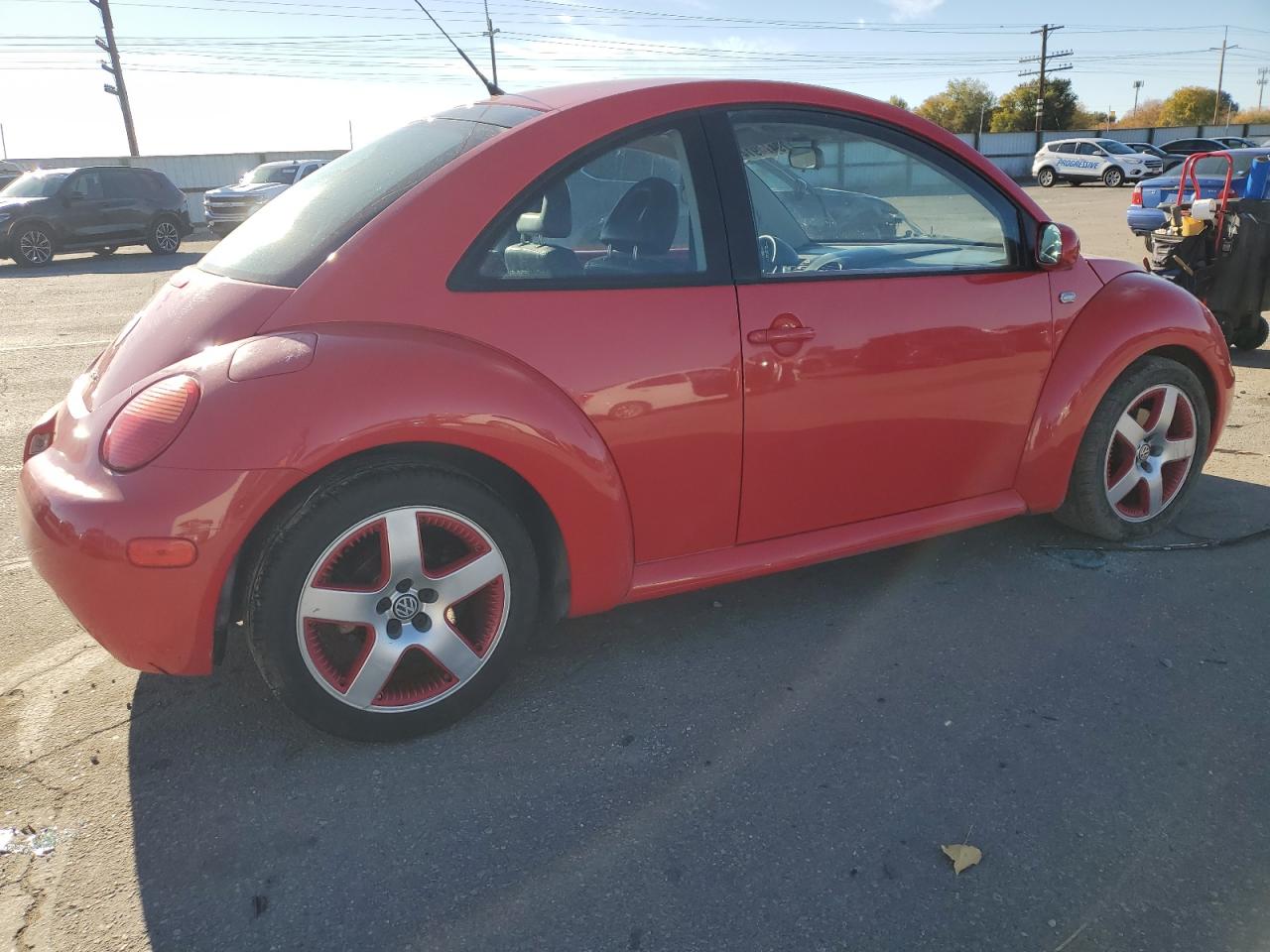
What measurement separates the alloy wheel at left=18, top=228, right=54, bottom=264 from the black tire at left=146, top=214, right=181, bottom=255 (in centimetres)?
187

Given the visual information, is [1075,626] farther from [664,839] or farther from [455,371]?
[455,371]

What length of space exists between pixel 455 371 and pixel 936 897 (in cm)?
165

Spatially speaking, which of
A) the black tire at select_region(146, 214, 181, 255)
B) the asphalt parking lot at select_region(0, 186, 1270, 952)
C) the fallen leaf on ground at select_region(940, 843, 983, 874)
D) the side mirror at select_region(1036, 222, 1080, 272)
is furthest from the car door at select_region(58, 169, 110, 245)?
the fallen leaf on ground at select_region(940, 843, 983, 874)

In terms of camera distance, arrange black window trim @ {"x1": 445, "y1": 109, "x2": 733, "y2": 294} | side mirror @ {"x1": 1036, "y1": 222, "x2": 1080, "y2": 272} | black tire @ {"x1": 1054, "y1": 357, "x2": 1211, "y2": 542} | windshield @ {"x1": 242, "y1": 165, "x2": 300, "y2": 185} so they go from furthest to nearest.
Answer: windshield @ {"x1": 242, "y1": 165, "x2": 300, "y2": 185}, black tire @ {"x1": 1054, "y1": 357, "x2": 1211, "y2": 542}, side mirror @ {"x1": 1036, "y1": 222, "x2": 1080, "y2": 272}, black window trim @ {"x1": 445, "y1": 109, "x2": 733, "y2": 294}

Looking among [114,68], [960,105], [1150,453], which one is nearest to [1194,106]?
[960,105]

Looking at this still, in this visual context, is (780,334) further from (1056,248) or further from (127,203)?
(127,203)

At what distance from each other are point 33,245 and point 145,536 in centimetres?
1752

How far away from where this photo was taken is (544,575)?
9.43 feet

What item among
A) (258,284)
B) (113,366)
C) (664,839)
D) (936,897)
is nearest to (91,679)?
(113,366)

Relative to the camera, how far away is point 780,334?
9.45 ft

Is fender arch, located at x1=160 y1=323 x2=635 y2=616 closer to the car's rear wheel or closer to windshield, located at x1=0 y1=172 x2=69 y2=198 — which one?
the car's rear wheel

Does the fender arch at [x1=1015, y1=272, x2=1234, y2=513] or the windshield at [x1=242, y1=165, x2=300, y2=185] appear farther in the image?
the windshield at [x1=242, y1=165, x2=300, y2=185]

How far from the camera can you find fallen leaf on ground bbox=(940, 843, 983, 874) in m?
2.18

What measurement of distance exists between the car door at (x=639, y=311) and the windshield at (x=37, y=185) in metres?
17.8
